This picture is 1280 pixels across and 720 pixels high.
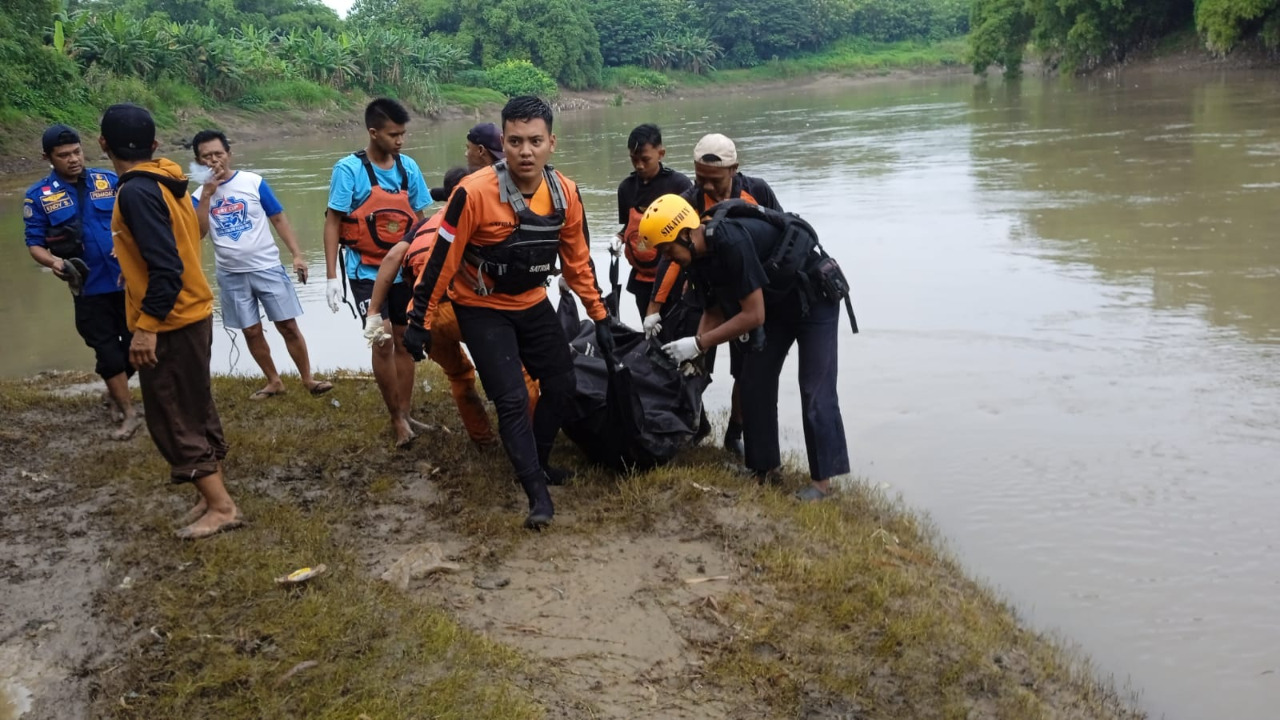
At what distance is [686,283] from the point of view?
5977mm

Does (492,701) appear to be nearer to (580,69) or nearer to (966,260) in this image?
(966,260)

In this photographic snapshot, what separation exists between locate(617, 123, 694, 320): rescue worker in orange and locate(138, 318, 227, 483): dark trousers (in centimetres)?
234

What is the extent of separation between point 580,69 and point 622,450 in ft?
220

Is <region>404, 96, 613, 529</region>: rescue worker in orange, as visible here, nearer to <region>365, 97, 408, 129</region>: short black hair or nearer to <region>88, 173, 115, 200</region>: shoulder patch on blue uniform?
<region>365, 97, 408, 129</region>: short black hair

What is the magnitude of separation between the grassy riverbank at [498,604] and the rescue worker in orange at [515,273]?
0.54m

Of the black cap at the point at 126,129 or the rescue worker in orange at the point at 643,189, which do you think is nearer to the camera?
the black cap at the point at 126,129

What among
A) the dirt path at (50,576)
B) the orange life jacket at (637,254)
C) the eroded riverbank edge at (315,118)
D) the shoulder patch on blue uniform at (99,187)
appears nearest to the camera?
the dirt path at (50,576)

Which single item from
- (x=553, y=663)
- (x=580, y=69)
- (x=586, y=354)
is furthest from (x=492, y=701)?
(x=580, y=69)

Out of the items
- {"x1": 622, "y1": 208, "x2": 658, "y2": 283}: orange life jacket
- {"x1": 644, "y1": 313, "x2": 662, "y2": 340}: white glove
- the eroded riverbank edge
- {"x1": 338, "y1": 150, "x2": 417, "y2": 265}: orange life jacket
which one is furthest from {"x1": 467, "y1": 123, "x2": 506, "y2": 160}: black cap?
the eroded riverbank edge

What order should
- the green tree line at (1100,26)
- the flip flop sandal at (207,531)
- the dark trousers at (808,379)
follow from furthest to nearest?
the green tree line at (1100,26) < the dark trousers at (808,379) < the flip flop sandal at (207,531)

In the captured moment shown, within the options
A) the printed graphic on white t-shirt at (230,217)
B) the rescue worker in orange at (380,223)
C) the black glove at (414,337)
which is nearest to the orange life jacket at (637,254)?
the rescue worker in orange at (380,223)

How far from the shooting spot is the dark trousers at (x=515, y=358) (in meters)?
4.81

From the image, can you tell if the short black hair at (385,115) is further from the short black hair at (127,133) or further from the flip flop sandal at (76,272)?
the flip flop sandal at (76,272)

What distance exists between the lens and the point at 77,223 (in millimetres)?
6328
